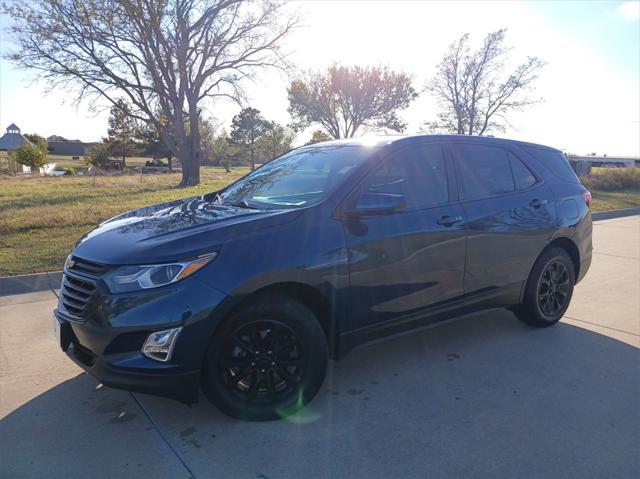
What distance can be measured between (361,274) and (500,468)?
1.36 meters

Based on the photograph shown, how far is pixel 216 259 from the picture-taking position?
275 centimetres

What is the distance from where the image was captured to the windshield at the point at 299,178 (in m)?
3.46

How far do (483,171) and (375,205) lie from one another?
1501 millimetres

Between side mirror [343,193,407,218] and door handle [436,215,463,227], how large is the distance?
542 mm

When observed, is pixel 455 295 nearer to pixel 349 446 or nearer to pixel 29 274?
pixel 349 446

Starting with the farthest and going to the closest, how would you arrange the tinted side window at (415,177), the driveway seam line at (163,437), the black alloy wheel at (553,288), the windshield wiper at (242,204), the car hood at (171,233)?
the black alloy wheel at (553,288) → the tinted side window at (415,177) → the windshield wiper at (242,204) → the car hood at (171,233) → the driveway seam line at (163,437)

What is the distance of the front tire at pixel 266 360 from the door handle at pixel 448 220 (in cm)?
130

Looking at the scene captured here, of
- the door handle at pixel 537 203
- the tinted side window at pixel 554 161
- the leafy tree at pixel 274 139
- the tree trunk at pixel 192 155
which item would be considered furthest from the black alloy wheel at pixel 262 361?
the leafy tree at pixel 274 139

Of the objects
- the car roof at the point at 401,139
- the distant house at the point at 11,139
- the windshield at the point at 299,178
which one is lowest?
the windshield at the point at 299,178

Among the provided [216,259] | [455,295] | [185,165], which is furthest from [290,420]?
[185,165]

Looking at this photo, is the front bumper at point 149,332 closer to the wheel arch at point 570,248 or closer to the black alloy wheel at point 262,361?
the black alloy wheel at point 262,361

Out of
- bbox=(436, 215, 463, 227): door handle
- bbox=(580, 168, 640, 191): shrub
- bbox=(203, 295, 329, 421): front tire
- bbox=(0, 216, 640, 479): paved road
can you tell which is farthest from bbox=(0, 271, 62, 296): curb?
bbox=(580, 168, 640, 191): shrub

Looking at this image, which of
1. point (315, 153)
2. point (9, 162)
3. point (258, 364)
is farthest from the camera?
point (9, 162)

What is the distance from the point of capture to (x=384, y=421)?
3.08 metres
